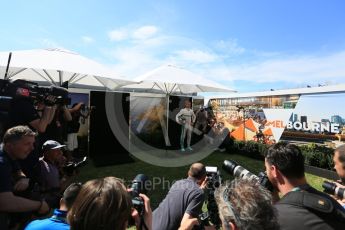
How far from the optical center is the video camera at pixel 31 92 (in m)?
3.61

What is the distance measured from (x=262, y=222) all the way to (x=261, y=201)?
0.11 m

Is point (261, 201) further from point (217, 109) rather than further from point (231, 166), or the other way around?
point (217, 109)

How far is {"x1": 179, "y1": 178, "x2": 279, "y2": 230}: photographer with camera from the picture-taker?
1.45 metres

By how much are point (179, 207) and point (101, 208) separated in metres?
1.86

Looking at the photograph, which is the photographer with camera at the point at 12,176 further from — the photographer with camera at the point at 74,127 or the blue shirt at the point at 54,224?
the photographer with camera at the point at 74,127

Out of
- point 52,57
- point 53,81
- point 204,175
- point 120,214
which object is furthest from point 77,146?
point 120,214

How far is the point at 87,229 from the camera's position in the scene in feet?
4.45

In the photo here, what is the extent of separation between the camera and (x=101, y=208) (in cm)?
138

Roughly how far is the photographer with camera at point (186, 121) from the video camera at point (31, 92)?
7.85 m

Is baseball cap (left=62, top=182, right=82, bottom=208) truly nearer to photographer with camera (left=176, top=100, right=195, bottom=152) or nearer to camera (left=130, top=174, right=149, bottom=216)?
camera (left=130, top=174, right=149, bottom=216)

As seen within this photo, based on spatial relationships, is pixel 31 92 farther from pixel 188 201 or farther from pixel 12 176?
pixel 188 201

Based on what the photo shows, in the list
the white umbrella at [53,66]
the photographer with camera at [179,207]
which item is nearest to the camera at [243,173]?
the photographer with camera at [179,207]

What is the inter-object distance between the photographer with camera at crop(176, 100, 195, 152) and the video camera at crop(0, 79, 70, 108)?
785 cm

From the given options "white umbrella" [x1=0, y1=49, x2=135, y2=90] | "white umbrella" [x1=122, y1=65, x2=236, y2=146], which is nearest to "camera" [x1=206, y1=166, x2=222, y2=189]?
"white umbrella" [x1=0, y1=49, x2=135, y2=90]
